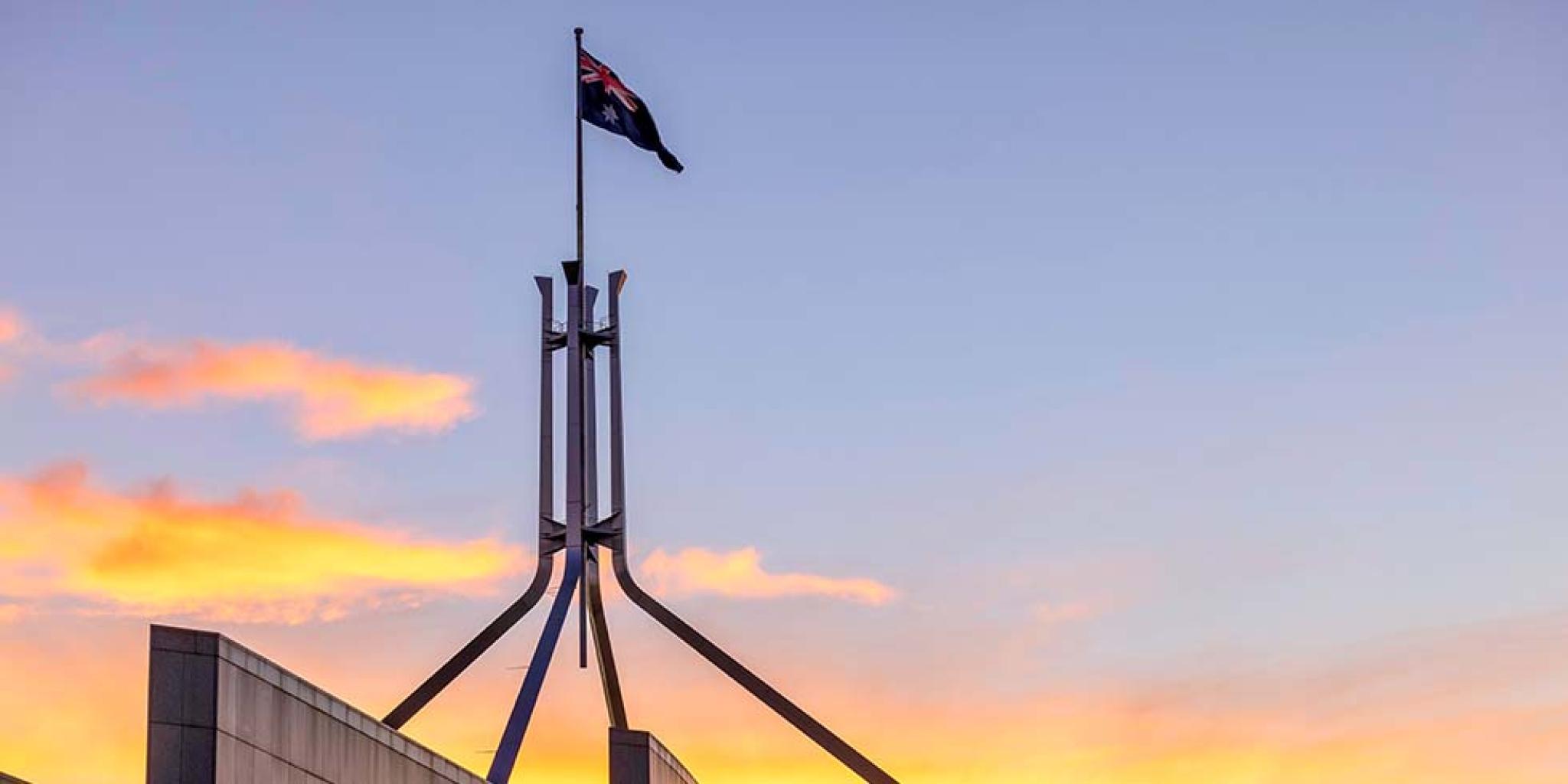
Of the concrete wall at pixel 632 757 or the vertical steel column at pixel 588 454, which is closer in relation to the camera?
the concrete wall at pixel 632 757

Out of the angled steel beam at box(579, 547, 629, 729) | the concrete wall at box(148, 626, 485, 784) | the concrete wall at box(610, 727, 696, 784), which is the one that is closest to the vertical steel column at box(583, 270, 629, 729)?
the angled steel beam at box(579, 547, 629, 729)

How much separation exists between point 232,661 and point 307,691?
8.29ft

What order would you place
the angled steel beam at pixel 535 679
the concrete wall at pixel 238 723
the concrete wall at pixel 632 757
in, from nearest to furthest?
the concrete wall at pixel 238 723 → the concrete wall at pixel 632 757 → the angled steel beam at pixel 535 679

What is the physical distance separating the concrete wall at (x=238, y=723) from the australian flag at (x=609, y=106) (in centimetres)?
3405

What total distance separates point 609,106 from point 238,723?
38.6 metres

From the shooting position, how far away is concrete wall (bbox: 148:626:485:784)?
2691 cm

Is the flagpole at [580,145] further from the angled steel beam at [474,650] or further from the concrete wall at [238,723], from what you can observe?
the concrete wall at [238,723]

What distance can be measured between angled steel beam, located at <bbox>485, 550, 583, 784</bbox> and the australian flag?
9.99 meters

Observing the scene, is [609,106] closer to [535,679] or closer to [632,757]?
[535,679]

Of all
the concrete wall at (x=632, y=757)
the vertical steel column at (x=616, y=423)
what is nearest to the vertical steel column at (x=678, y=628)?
the vertical steel column at (x=616, y=423)

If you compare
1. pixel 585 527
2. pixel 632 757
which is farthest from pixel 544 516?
pixel 632 757

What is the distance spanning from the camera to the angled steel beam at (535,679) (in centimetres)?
5725

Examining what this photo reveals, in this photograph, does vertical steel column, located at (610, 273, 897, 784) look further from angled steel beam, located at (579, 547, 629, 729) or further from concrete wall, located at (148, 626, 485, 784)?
concrete wall, located at (148, 626, 485, 784)

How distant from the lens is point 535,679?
198 feet
